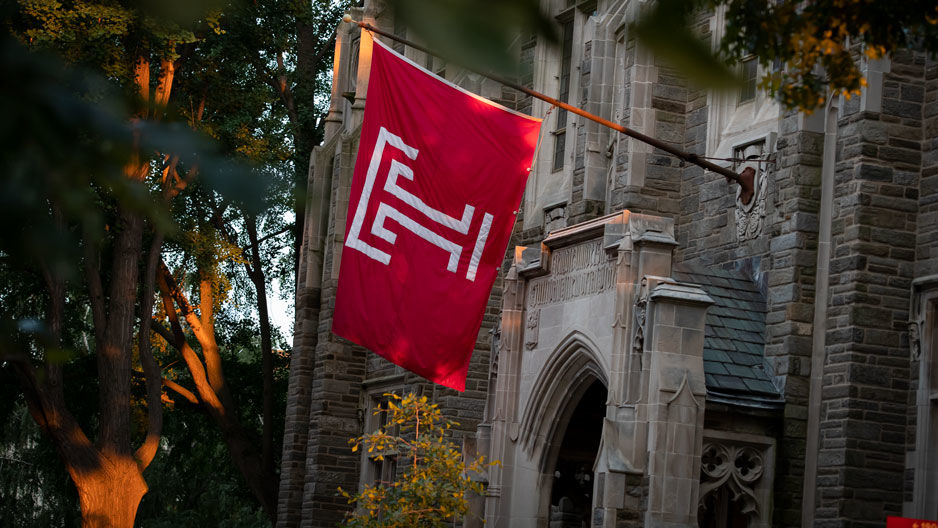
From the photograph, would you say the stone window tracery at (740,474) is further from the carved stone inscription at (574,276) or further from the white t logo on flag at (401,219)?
the white t logo on flag at (401,219)

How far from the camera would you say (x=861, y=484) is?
12.5 metres

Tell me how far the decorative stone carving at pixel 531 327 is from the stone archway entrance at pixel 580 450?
0.73 metres

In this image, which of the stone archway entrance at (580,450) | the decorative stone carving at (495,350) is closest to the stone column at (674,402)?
the stone archway entrance at (580,450)

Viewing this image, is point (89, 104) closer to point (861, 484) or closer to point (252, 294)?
point (861, 484)

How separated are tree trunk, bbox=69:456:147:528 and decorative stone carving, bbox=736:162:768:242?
38.4 feet

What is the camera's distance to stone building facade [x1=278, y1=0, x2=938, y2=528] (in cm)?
1229

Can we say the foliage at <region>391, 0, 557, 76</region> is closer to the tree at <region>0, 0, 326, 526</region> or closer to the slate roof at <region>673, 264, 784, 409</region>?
the tree at <region>0, 0, 326, 526</region>

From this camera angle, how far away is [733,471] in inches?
504

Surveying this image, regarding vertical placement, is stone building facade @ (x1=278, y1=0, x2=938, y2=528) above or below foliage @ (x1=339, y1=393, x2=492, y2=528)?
above

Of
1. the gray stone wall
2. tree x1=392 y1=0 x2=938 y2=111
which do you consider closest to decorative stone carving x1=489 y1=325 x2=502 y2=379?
the gray stone wall

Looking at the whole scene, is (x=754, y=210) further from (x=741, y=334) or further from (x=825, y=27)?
(x=825, y=27)

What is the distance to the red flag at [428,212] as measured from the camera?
15031mm

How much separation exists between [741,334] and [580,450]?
7.87 ft

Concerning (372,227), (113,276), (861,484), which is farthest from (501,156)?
(113,276)
